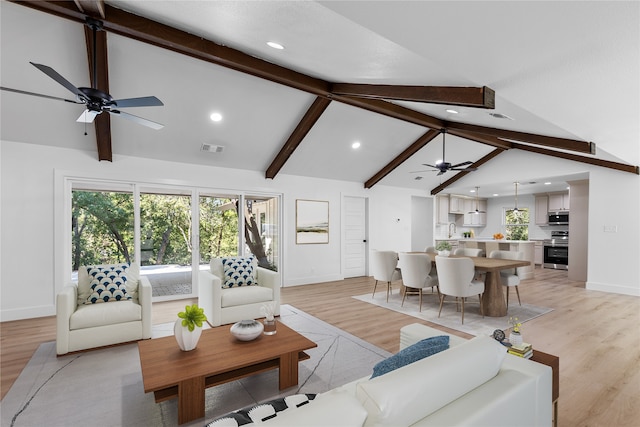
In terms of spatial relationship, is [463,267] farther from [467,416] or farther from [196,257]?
[196,257]

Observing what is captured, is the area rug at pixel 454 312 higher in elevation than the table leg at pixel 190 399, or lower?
lower

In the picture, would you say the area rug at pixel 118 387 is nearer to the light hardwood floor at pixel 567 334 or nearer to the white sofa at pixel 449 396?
the light hardwood floor at pixel 567 334

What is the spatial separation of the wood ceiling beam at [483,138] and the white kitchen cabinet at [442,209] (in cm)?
275

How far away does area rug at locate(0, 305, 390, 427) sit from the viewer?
6.88 ft

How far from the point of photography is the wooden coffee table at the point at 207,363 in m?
1.99

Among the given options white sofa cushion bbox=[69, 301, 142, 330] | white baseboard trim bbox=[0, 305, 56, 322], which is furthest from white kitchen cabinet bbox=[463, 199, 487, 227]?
white baseboard trim bbox=[0, 305, 56, 322]

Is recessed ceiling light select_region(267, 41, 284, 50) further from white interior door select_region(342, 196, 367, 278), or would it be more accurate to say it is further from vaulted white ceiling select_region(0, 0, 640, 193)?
white interior door select_region(342, 196, 367, 278)

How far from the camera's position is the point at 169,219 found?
5344 millimetres

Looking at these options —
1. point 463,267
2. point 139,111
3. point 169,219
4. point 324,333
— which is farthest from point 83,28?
point 463,267

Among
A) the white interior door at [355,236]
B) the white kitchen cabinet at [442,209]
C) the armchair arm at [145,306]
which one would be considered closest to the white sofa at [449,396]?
the armchair arm at [145,306]

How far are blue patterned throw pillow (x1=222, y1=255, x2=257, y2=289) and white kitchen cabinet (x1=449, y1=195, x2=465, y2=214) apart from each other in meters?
7.42

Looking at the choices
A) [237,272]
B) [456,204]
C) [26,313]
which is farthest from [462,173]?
[26,313]

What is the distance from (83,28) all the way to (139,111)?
4.17 ft

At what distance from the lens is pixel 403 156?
6695mm
